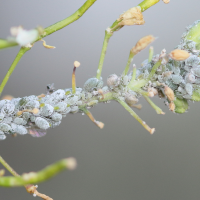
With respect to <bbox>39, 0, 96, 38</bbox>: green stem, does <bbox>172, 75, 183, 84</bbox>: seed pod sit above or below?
below

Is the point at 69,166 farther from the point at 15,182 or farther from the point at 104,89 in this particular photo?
the point at 104,89

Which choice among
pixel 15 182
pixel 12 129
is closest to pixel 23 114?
pixel 12 129

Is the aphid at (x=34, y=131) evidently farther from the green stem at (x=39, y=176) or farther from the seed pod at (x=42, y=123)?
the green stem at (x=39, y=176)

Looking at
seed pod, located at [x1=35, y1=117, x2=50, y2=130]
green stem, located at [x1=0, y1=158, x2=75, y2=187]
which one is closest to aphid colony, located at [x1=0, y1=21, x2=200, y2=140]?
seed pod, located at [x1=35, y1=117, x2=50, y2=130]

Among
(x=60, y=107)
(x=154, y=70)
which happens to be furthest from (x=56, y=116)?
(x=154, y=70)

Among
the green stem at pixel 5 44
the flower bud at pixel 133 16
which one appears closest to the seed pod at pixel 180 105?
Answer: the flower bud at pixel 133 16

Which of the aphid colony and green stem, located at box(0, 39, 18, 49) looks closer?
green stem, located at box(0, 39, 18, 49)

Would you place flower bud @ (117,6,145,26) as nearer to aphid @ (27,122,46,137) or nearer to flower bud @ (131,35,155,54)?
flower bud @ (131,35,155,54)
